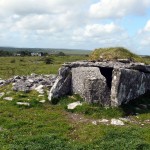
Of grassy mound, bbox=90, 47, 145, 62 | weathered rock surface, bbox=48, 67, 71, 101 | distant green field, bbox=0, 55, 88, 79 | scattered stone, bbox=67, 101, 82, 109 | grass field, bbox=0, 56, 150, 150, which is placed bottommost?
distant green field, bbox=0, 55, 88, 79

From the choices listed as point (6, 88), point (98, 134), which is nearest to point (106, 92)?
point (98, 134)

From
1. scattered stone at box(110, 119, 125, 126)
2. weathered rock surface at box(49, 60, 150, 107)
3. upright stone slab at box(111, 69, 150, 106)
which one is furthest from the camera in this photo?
weathered rock surface at box(49, 60, 150, 107)

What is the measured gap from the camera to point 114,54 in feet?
97.7

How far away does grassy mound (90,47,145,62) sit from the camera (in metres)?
29.7

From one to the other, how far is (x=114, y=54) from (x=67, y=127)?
1168 centimetres

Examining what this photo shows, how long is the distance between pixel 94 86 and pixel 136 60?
7.56 meters

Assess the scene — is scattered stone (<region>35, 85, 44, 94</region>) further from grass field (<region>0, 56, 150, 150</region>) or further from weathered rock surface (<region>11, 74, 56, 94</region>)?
grass field (<region>0, 56, 150, 150</region>)

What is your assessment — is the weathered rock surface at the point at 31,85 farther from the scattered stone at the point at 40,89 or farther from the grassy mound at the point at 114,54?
the grassy mound at the point at 114,54

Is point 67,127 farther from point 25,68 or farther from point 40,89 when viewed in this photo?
point 25,68

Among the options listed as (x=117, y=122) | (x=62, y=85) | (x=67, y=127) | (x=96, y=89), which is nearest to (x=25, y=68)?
(x=62, y=85)

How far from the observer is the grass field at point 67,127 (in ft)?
56.1

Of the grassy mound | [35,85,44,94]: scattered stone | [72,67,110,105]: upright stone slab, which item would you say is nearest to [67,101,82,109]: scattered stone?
[72,67,110,105]: upright stone slab

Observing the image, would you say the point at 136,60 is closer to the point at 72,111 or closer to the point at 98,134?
the point at 72,111

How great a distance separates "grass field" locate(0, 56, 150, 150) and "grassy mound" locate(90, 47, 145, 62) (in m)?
4.74
